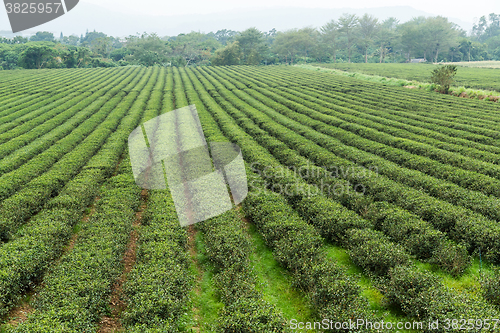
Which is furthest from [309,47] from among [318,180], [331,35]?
[318,180]

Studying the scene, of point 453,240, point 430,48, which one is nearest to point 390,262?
point 453,240

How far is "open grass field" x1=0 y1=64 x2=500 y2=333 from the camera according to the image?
791cm

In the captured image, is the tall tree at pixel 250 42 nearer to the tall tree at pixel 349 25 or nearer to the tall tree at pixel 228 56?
the tall tree at pixel 228 56

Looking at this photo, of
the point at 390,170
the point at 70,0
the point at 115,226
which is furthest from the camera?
the point at 70,0

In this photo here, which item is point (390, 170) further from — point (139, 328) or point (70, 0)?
point (70, 0)

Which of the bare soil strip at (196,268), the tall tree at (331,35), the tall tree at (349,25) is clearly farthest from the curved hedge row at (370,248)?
the tall tree at (349,25)

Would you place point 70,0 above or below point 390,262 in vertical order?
above

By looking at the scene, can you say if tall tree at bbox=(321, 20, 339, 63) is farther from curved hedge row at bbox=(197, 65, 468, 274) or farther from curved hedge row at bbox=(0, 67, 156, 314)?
curved hedge row at bbox=(0, 67, 156, 314)

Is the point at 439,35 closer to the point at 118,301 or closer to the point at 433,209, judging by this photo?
the point at 433,209

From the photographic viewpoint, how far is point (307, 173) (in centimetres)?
1659

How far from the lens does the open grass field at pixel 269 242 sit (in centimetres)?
791

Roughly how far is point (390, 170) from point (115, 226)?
13.9 meters

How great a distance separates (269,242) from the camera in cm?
1159

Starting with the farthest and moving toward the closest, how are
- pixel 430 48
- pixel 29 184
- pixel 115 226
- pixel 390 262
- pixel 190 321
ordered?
pixel 430 48 → pixel 29 184 → pixel 115 226 → pixel 390 262 → pixel 190 321
